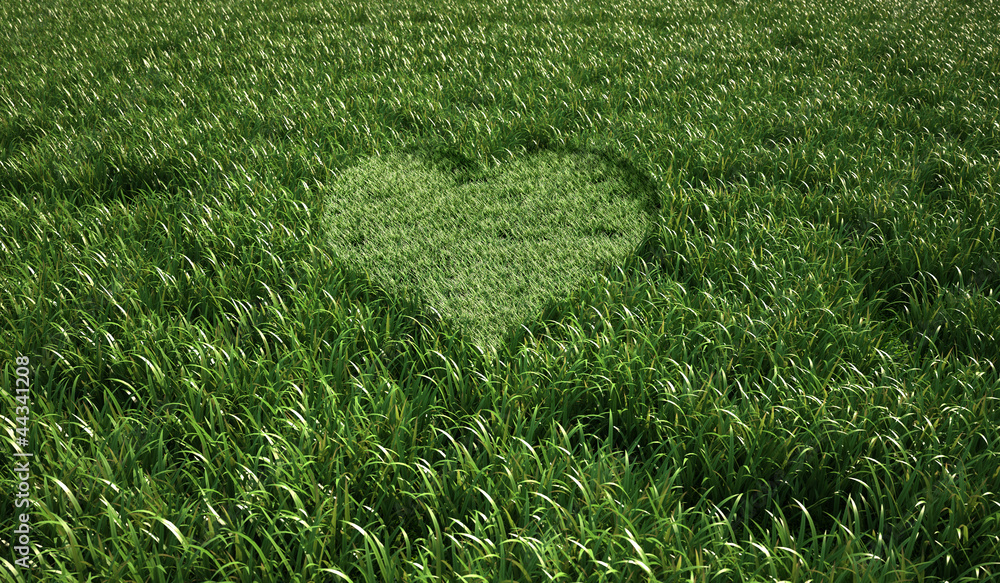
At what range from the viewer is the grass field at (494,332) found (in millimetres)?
1886

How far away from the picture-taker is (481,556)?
5.74 feet

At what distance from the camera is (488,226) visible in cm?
371

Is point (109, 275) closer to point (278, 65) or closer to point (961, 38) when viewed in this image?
point (278, 65)

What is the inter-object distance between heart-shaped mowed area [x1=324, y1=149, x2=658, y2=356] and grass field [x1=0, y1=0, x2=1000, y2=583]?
0.9 inches

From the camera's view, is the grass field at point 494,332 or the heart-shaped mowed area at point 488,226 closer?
the grass field at point 494,332

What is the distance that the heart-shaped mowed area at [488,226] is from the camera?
308cm

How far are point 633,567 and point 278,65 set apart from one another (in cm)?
586

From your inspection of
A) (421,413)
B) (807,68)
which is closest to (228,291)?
(421,413)

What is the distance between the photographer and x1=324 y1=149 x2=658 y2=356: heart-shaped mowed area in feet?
10.1

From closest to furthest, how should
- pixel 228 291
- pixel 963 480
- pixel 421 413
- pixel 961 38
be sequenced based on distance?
pixel 963 480, pixel 421 413, pixel 228 291, pixel 961 38

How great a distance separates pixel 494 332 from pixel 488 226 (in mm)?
1025

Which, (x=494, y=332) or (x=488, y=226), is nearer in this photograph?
(x=494, y=332)

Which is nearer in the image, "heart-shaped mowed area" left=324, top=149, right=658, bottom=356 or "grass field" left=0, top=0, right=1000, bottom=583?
"grass field" left=0, top=0, right=1000, bottom=583

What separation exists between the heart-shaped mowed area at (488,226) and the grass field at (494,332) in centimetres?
2
